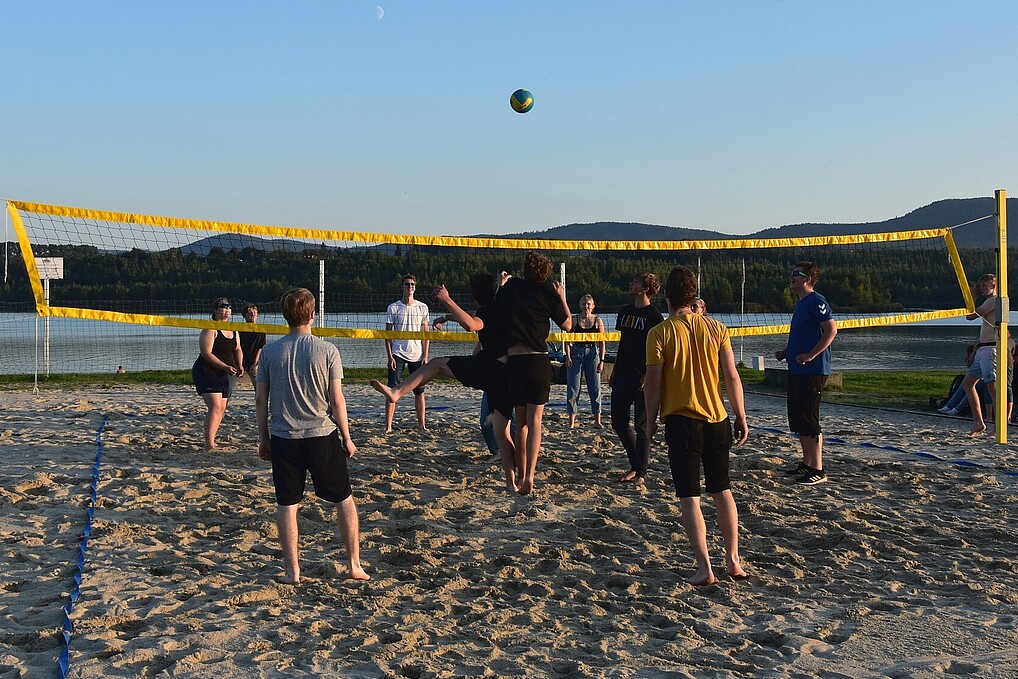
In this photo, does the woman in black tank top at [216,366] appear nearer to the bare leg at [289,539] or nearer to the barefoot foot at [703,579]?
the bare leg at [289,539]

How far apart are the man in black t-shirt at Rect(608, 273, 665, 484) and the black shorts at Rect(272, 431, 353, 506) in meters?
2.46

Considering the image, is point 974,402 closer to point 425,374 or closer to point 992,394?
point 992,394

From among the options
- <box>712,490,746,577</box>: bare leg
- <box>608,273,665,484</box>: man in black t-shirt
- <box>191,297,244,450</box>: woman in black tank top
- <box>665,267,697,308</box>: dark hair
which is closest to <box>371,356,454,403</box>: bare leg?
<box>608,273,665,484</box>: man in black t-shirt

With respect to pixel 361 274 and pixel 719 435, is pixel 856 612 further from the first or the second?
pixel 361 274

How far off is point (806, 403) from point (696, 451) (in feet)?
8.21

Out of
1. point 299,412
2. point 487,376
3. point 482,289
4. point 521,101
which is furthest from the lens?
point 521,101

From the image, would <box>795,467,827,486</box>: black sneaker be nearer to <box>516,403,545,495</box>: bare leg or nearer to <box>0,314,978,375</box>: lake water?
<box>516,403,545,495</box>: bare leg

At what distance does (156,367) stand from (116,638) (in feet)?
64.5

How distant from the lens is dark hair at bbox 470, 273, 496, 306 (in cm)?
595

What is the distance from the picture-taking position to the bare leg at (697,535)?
4.07 m

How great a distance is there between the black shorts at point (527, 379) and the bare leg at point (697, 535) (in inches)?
67.8

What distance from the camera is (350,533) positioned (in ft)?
13.8

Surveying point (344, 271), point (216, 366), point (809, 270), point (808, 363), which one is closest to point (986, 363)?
point (808, 363)

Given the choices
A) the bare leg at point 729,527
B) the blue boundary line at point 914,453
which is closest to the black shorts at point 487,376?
the bare leg at point 729,527
